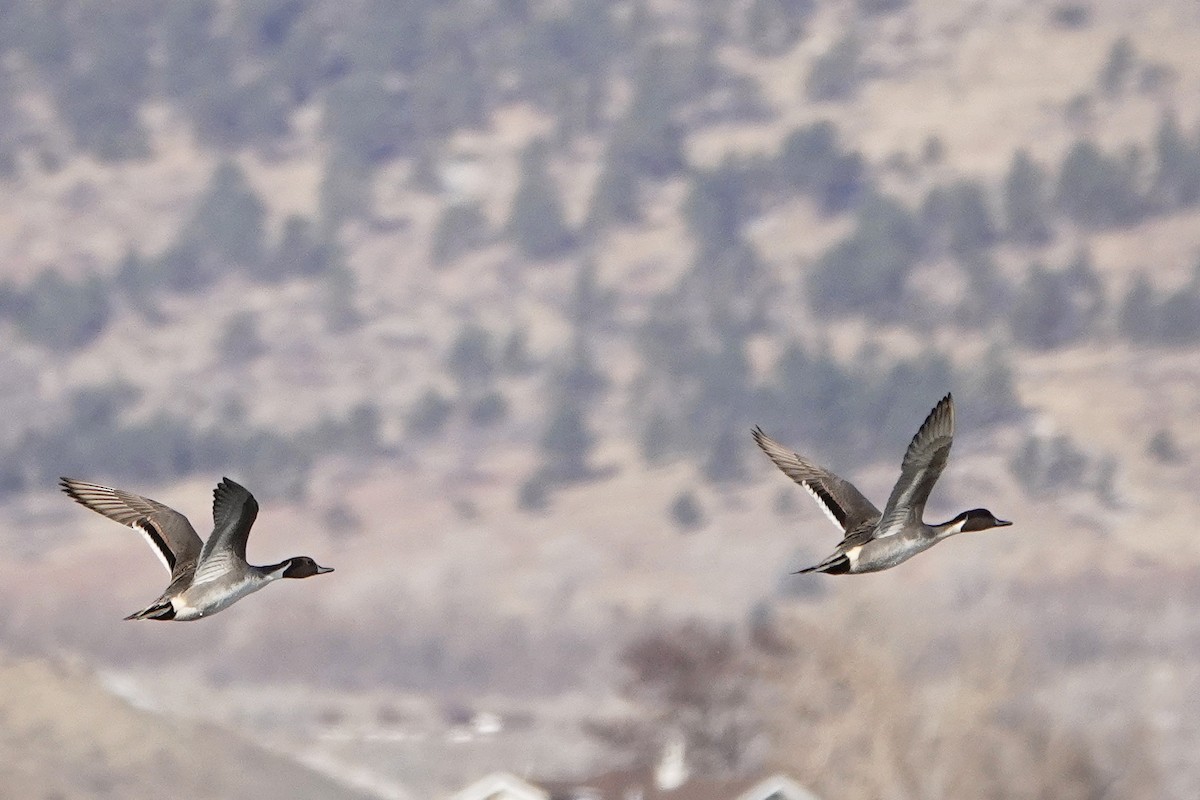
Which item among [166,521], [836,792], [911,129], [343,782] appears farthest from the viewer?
[911,129]

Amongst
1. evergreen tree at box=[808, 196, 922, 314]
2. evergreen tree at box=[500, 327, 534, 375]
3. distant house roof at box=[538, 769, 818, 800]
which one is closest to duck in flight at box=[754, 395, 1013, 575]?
distant house roof at box=[538, 769, 818, 800]

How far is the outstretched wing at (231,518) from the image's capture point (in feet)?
53.1

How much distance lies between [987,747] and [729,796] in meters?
8.54

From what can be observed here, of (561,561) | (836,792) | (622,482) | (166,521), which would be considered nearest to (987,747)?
(836,792)

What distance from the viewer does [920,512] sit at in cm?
1741

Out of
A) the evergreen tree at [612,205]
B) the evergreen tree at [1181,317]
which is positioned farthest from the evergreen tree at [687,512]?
the evergreen tree at [612,205]

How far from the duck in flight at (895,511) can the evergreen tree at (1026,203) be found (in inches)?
6374

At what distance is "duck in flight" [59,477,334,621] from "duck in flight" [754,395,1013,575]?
3.56m

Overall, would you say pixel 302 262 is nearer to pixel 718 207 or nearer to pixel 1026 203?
pixel 718 207

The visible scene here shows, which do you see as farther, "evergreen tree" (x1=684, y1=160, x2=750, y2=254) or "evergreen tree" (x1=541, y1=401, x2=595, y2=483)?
"evergreen tree" (x1=684, y1=160, x2=750, y2=254)

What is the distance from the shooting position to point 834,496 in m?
19.3

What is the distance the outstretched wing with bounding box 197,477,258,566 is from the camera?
16172 mm

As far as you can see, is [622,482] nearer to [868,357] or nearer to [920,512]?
[868,357]

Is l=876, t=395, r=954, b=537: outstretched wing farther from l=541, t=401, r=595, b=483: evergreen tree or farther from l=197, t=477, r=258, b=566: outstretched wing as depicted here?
l=541, t=401, r=595, b=483: evergreen tree
